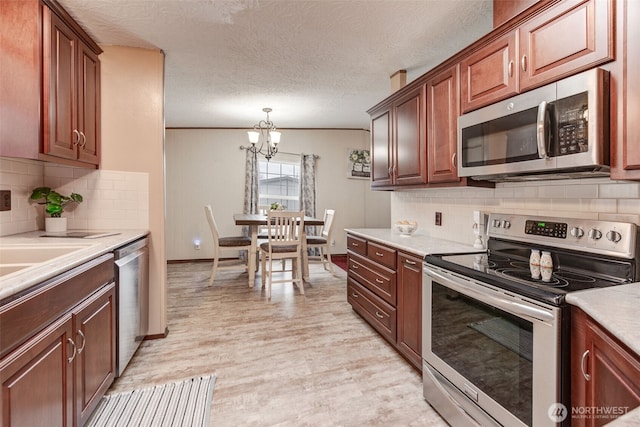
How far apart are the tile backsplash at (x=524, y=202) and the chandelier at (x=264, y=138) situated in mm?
2199

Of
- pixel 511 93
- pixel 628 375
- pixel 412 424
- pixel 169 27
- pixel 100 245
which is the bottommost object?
pixel 412 424

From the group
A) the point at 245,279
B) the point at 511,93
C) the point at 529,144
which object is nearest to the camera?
the point at 529,144

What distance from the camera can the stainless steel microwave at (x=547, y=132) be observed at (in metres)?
1.25

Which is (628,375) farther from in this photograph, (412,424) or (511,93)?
(511,93)

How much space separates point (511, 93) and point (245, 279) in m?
3.95

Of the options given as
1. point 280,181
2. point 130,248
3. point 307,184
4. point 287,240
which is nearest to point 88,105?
point 130,248

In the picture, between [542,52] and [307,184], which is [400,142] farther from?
[307,184]

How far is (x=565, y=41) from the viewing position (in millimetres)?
1401

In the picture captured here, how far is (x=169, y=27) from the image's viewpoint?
7.73ft

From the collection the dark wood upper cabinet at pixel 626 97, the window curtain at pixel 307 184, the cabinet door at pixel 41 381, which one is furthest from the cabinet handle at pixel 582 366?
the window curtain at pixel 307 184

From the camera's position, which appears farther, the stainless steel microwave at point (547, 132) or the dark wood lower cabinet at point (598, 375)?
the stainless steel microwave at point (547, 132)

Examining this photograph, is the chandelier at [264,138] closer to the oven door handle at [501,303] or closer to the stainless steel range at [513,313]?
the stainless steel range at [513,313]

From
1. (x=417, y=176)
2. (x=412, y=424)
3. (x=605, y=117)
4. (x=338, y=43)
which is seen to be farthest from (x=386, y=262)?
(x=338, y=43)

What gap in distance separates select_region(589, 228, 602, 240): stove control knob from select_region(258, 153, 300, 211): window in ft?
17.0
